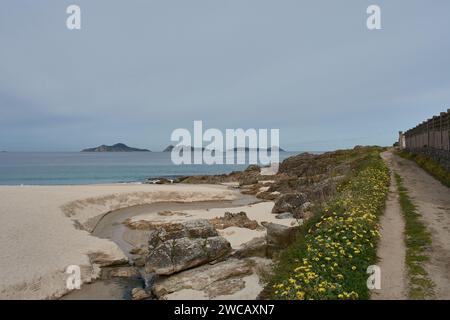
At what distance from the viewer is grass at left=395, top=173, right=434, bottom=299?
9062 mm

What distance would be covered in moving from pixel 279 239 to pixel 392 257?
542 centimetres

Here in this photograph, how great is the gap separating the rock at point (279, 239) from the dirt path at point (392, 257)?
369cm

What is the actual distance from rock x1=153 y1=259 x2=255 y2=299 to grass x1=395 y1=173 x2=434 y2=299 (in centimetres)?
588

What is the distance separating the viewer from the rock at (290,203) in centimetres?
3019

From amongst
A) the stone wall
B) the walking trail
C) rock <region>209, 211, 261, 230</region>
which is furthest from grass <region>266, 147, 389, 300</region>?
the stone wall

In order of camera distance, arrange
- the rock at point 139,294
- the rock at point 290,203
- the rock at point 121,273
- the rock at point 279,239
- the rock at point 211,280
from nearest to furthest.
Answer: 1. the rock at point 211,280
2. the rock at point 139,294
3. the rock at point 279,239
4. the rock at point 121,273
5. the rock at point 290,203

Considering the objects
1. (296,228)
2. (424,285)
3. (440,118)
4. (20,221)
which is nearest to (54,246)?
(20,221)

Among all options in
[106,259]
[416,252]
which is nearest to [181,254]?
[106,259]

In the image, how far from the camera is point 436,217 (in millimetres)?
16016

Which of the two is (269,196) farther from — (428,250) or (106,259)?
(428,250)

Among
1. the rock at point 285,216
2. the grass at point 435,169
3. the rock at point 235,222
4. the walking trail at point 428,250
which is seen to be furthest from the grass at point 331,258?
the grass at point 435,169

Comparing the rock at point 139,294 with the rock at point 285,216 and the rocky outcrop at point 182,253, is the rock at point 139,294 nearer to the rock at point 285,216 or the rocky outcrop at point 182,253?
the rocky outcrop at point 182,253

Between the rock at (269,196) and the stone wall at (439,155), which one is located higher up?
the stone wall at (439,155)

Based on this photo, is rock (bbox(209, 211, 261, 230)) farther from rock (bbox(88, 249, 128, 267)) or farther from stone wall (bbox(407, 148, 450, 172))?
stone wall (bbox(407, 148, 450, 172))
